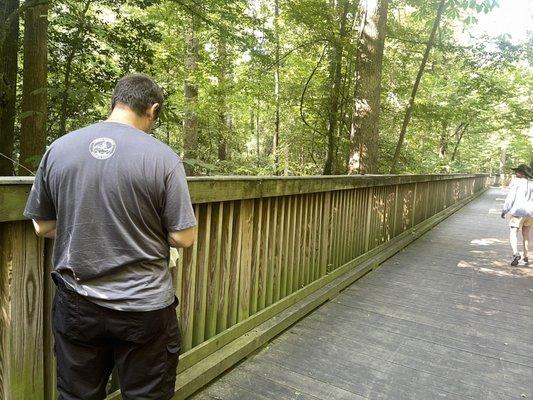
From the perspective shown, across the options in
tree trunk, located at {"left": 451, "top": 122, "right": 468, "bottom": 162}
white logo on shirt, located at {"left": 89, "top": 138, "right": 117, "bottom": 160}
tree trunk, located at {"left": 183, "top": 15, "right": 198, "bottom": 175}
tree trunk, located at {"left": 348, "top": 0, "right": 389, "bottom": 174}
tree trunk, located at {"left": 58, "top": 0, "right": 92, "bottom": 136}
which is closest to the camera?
white logo on shirt, located at {"left": 89, "top": 138, "right": 117, "bottom": 160}

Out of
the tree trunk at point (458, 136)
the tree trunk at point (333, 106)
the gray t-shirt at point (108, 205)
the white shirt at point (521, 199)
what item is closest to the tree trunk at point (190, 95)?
the tree trunk at point (333, 106)

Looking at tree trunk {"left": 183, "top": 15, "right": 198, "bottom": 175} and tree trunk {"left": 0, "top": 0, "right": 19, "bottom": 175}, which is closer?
tree trunk {"left": 0, "top": 0, "right": 19, "bottom": 175}

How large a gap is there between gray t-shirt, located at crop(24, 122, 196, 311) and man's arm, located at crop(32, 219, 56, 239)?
3cm

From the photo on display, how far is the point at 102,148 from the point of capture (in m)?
1.72

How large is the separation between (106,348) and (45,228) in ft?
1.91

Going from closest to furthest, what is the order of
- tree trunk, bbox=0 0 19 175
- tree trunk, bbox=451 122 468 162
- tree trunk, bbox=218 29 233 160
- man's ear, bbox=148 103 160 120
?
man's ear, bbox=148 103 160 120
tree trunk, bbox=0 0 19 175
tree trunk, bbox=218 29 233 160
tree trunk, bbox=451 122 468 162

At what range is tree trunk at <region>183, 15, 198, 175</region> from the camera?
42.1ft

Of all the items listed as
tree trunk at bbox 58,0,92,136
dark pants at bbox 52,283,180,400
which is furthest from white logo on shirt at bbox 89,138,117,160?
tree trunk at bbox 58,0,92,136

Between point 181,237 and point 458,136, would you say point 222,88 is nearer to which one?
point 181,237

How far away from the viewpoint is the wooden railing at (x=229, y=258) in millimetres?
1866

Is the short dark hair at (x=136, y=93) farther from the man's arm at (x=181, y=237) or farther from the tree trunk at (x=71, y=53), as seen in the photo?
the tree trunk at (x=71, y=53)

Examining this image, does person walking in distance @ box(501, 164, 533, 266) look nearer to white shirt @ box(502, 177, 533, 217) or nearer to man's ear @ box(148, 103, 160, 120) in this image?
white shirt @ box(502, 177, 533, 217)

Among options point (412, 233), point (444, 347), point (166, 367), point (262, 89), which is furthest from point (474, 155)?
point (166, 367)

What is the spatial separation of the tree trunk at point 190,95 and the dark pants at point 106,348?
411 inches
